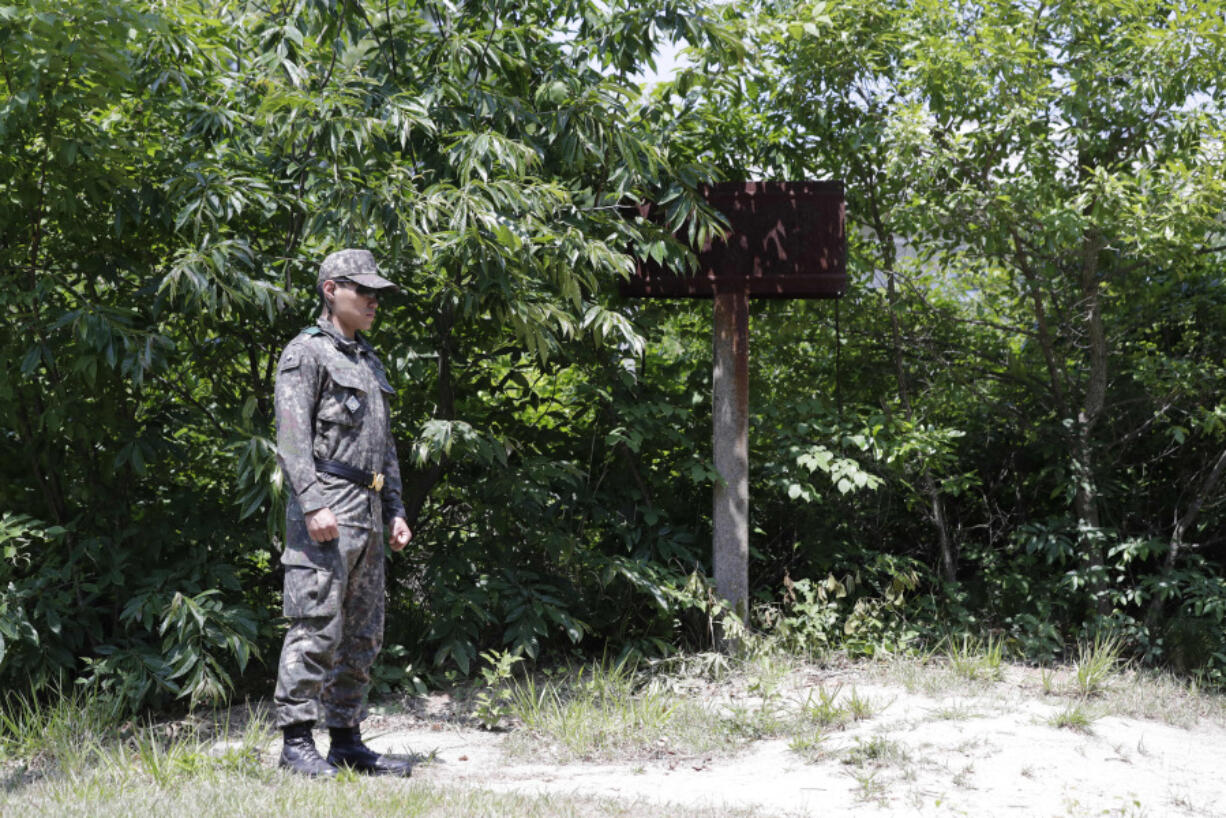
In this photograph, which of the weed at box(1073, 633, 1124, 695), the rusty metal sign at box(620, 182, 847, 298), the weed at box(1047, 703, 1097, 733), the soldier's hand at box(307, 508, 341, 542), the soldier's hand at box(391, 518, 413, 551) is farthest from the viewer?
the rusty metal sign at box(620, 182, 847, 298)

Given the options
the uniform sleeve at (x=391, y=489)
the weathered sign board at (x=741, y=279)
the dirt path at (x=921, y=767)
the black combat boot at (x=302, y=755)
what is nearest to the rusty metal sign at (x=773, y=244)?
the weathered sign board at (x=741, y=279)

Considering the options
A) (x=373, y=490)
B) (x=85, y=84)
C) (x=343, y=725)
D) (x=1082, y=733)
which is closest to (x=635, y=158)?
(x=373, y=490)

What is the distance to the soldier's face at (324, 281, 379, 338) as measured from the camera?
4289mm

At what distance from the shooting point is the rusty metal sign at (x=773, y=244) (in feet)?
20.5

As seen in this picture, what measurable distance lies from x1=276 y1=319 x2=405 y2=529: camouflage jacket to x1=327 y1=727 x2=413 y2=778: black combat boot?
0.83m

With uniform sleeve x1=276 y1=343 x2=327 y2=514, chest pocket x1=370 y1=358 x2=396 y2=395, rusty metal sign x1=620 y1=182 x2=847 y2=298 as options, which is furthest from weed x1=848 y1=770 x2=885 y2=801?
rusty metal sign x1=620 y1=182 x2=847 y2=298

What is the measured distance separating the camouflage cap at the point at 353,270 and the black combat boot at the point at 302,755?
5.43 ft

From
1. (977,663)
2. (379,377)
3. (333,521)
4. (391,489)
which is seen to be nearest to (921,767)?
(977,663)

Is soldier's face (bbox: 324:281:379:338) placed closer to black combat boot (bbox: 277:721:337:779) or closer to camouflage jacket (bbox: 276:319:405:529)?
camouflage jacket (bbox: 276:319:405:529)

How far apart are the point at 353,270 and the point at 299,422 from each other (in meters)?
0.61

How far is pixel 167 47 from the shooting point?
509 cm

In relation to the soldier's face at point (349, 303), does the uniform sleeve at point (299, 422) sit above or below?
below

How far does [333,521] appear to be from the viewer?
405cm

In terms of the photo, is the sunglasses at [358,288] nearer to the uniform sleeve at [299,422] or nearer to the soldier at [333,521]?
the soldier at [333,521]
